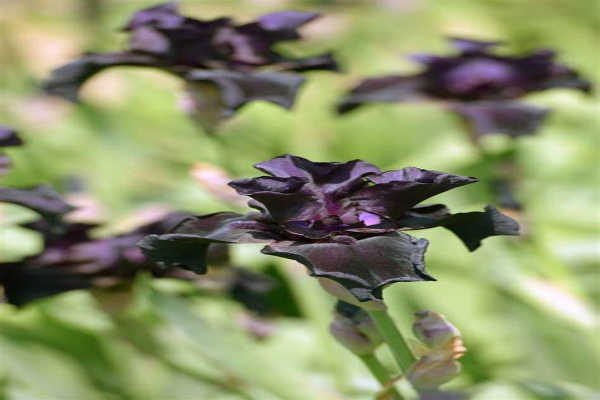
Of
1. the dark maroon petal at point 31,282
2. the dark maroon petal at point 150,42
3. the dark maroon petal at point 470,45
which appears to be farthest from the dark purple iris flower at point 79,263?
the dark maroon petal at point 470,45

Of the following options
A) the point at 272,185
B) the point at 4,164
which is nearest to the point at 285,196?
the point at 272,185

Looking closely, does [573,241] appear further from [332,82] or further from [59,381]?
[59,381]

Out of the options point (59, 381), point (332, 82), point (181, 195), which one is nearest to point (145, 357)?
point (59, 381)

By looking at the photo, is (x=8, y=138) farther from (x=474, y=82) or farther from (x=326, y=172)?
(x=474, y=82)

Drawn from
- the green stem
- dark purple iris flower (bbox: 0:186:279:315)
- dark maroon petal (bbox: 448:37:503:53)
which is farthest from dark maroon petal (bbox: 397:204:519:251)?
dark maroon petal (bbox: 448:37:503:53)

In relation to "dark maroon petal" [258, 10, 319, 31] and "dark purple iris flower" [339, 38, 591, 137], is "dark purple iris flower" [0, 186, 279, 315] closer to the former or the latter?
"dark maroon petal" [258, 10, 319, 31]
